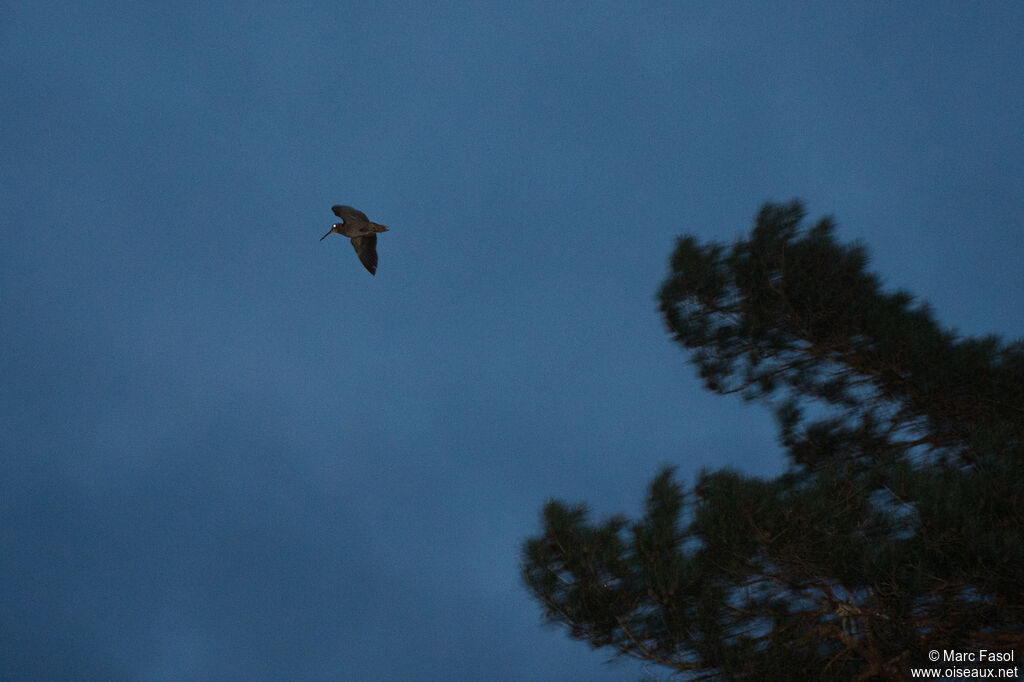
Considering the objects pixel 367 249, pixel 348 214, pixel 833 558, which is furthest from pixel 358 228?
pixel 833 558

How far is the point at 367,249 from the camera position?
7191 mm

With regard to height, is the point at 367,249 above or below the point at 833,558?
above

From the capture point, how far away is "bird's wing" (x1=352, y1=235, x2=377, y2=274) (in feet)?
23.2

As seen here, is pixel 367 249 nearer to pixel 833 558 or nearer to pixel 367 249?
pixel 367 249

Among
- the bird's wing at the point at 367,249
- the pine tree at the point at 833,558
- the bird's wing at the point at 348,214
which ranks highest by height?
the bird's wing at the point at 367,249

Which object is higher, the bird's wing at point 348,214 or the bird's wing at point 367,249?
the bird's wing at point 367,249

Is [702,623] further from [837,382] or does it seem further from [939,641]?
[837,382]

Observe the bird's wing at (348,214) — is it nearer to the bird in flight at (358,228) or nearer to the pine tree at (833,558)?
the bird in flight at (358,228)

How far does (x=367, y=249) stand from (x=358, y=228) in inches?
21.1

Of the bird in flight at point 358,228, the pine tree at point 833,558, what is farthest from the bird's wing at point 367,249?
the pine tree at point 833,558

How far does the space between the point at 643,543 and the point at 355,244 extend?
358cm

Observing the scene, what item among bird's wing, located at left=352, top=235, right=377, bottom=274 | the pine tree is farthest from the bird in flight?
the pine tree

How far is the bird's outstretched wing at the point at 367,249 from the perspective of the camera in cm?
707

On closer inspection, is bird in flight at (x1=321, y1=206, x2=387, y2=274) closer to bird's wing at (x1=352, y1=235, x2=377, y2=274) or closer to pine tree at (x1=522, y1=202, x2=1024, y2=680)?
bird's wing at (x1=352, y1=235, x2=377, y2=274)
